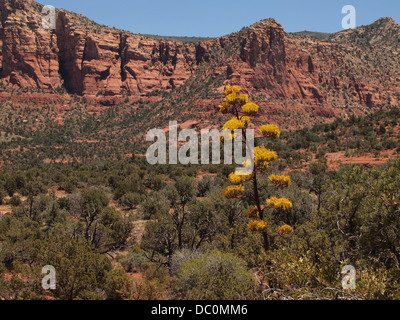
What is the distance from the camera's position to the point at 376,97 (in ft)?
392

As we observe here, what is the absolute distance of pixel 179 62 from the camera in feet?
416

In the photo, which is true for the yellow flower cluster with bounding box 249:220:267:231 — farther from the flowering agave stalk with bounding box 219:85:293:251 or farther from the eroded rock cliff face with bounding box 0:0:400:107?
the eroded rock cliff face with bounding box 0:0:400:107

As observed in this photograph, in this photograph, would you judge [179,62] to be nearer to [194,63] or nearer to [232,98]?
[194,63]

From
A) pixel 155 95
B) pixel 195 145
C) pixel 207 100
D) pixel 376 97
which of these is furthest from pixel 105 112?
pixel 376 97

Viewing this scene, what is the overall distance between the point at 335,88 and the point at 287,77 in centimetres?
2628

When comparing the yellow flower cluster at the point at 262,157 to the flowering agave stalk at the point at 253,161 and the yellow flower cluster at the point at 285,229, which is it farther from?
the yellow flower cluster at the point at 285,229

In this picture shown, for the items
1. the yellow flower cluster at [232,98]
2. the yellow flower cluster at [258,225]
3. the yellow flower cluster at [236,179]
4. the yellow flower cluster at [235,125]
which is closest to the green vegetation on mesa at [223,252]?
the yellow flower cluster at [258,225]

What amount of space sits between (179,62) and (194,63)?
20.5ft

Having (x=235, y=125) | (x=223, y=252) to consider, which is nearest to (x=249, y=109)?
(x=235, y=125)

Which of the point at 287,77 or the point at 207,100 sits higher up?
the point at 287,77

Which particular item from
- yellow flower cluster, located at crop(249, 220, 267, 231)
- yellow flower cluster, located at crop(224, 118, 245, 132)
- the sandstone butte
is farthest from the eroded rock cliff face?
yellow flower cluster, located at crop(249, 220, 267, 231)

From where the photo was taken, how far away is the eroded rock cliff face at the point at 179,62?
10112cm
